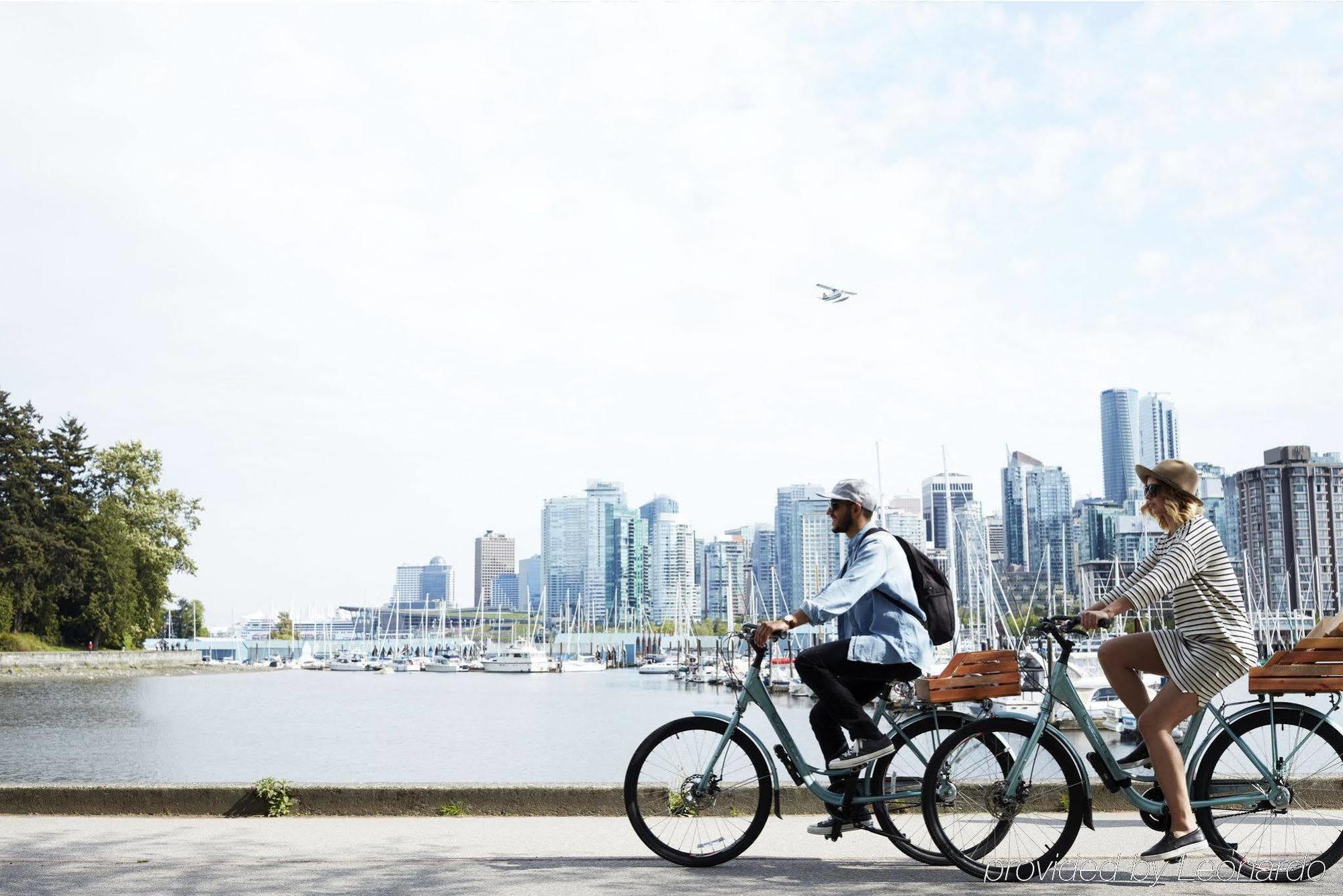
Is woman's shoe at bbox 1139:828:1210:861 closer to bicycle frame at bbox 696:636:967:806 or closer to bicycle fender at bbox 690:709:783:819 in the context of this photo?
bicycle frame at bbox 696:636:967:806

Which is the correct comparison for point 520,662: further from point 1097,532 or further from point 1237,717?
point 1237,717

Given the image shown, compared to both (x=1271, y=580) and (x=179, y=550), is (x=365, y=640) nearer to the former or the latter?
(x=179, y=550)

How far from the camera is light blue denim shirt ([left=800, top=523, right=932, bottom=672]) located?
625cm

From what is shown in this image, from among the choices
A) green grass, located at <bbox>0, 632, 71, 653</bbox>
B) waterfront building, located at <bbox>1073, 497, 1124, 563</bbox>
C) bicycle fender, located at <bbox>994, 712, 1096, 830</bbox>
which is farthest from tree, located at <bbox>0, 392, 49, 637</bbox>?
waterfront building, located at <bbox>1073, 497, 1124, 563</bbox>

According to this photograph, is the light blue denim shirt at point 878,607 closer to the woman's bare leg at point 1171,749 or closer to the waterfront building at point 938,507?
the woman's bare leg at point 1171,749

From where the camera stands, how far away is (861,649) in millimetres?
6266

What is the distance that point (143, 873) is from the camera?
6.07 metres

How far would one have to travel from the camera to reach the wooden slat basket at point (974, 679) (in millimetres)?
6152

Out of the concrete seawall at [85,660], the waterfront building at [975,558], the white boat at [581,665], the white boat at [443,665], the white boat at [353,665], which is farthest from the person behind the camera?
the white boat at [353,665]

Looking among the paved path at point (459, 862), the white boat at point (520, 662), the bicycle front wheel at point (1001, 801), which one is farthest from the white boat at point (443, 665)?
the bicycle front wheel at point (1001, 801)

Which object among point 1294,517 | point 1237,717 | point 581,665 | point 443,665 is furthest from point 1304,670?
point 1294,517

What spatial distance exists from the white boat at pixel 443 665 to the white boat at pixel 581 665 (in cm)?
1143

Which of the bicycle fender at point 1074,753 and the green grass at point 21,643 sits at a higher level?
the bicycle fender at point 1074,753

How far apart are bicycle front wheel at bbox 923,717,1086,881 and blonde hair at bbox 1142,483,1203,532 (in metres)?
1.20
